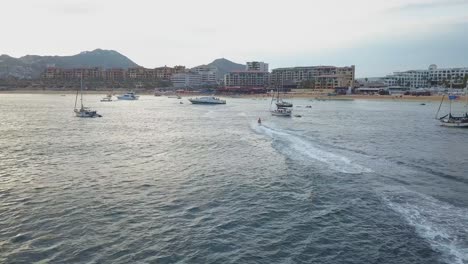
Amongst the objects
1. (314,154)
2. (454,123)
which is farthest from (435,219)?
(454,123)

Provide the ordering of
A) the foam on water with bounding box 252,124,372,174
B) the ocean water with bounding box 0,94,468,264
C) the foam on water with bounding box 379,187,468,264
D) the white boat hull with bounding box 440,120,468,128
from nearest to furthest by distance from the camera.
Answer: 1. the ocean water with bounding box 0,94,468,264
2. the foam on water with bounding box 379,187,468,264
3. the foam on water with bounding box 252,124,372,174
4. the white boat hull with bounding box 440,120,468,128

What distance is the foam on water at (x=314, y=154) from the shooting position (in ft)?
108

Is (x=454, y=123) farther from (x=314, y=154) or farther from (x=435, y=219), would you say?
(x=435, y=219)

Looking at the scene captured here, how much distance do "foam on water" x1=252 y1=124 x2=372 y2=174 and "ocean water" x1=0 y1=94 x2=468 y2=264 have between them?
224 millimetres

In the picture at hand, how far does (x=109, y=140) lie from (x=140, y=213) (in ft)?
106

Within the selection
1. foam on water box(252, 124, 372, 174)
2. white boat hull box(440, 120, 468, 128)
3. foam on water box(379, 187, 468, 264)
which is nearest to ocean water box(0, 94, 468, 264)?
foam on water box(379, 187, 468, 264)

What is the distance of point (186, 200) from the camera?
23.7 meters

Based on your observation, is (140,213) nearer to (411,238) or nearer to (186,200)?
(186,200)

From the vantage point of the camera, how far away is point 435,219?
2028cm

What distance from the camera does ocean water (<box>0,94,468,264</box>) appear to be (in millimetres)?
16672

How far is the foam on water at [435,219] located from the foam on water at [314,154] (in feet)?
22.0

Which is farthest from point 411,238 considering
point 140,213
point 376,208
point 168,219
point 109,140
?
point 109,140

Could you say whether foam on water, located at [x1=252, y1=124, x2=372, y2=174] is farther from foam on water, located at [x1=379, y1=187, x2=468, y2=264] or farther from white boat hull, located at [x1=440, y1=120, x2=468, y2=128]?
white boat hull, located at [x1=440, y1=120, x2=468, y2=128]

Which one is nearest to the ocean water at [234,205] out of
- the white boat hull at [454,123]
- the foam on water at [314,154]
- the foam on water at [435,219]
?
the foam on water at [435,219]
